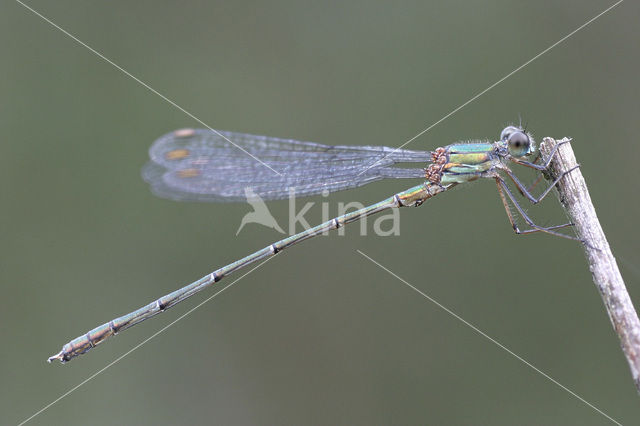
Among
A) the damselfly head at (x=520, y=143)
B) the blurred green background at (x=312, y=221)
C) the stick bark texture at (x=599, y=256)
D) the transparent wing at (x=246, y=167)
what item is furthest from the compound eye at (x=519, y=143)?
the blurred green background at (x=312, y=221)

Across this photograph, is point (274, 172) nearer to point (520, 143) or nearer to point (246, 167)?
point (246, 167)

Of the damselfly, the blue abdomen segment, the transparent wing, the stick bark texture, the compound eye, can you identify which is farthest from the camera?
the transparent wing

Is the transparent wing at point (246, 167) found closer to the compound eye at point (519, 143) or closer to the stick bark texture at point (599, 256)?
the compound eye at point (519, 143)

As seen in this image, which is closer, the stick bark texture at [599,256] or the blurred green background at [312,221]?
the stick bark texture at [599,256]

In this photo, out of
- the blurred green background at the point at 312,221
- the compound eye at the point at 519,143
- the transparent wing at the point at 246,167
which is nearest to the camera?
the compound eye at the point at 519,143

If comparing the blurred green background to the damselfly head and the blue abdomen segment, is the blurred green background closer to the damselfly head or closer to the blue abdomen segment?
the blue abdomen segment

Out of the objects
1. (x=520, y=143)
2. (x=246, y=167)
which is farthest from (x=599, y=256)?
(x=246, y=167)

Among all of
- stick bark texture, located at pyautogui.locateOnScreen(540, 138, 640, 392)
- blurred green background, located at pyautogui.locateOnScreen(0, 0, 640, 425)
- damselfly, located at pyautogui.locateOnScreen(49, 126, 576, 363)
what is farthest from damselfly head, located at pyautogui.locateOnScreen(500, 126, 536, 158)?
blurred green background, located at pyautogui.locateOnScreen(0, 0, 640, 425)
